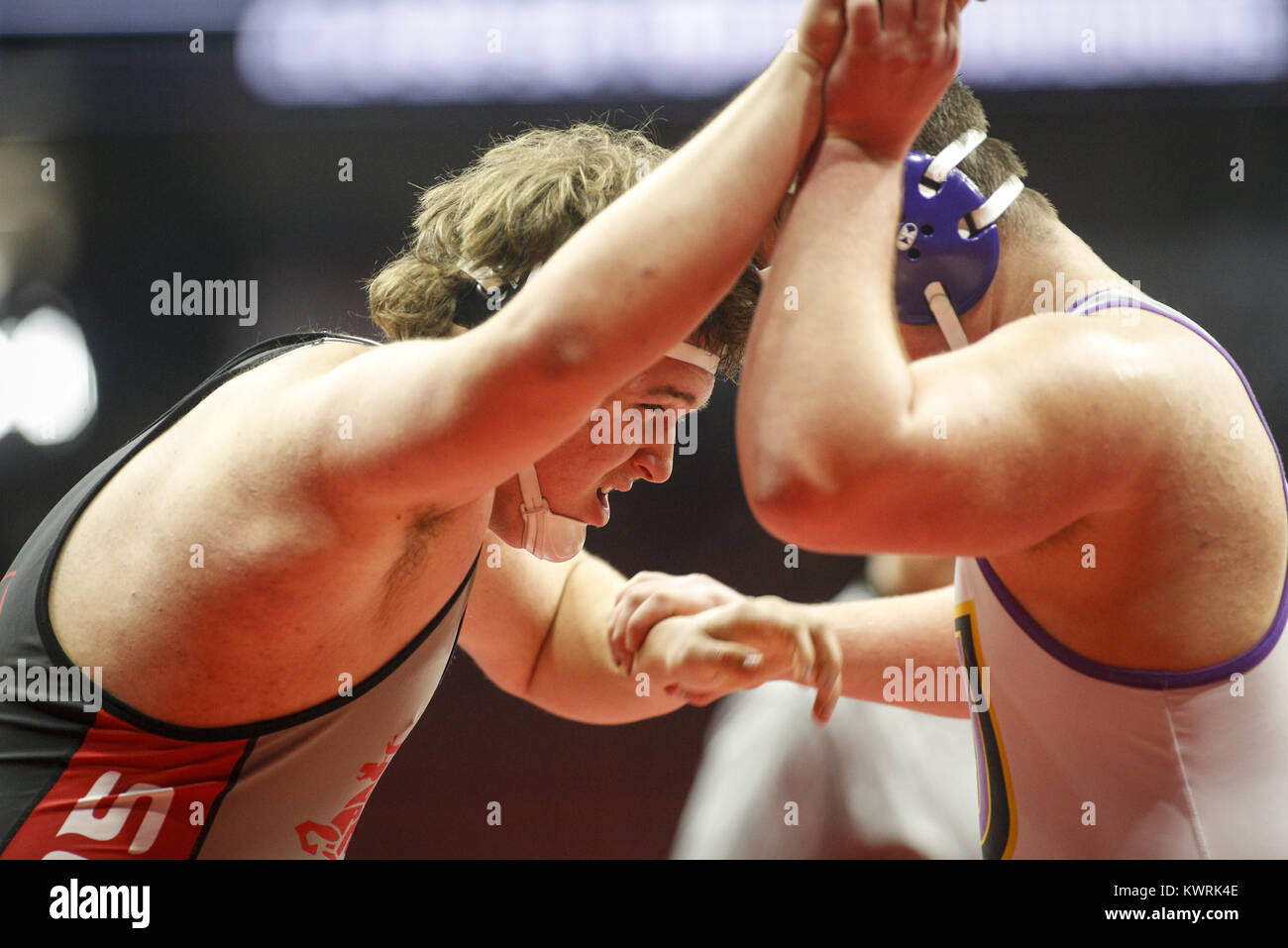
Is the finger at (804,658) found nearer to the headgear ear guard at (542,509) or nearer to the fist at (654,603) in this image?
the fist at (654,603)

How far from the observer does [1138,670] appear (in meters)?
1.13

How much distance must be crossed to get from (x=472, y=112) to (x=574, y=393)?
246 centimetres

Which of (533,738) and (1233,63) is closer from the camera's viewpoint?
(1233,63)

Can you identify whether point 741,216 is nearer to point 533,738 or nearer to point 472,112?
point 472,112

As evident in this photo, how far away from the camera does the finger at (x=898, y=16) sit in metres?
1.03

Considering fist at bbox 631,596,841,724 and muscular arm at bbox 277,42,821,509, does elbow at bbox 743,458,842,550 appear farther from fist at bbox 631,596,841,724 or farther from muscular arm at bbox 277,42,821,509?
fist at bbox 631,596,841,724

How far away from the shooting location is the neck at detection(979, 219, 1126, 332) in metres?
1.25

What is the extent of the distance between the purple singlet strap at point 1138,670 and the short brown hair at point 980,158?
18 centimetres

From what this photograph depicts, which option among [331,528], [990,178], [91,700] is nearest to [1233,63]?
[990,178]

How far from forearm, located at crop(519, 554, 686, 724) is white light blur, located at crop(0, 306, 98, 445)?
2192mm

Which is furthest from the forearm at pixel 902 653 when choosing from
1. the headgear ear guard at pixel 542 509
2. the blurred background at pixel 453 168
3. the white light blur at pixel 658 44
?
the white light blur at pixel 658 44

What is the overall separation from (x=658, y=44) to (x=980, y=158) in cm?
195

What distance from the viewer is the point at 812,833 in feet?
9.68

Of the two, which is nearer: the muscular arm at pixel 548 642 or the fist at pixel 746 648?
the fist at pixel 746 648
